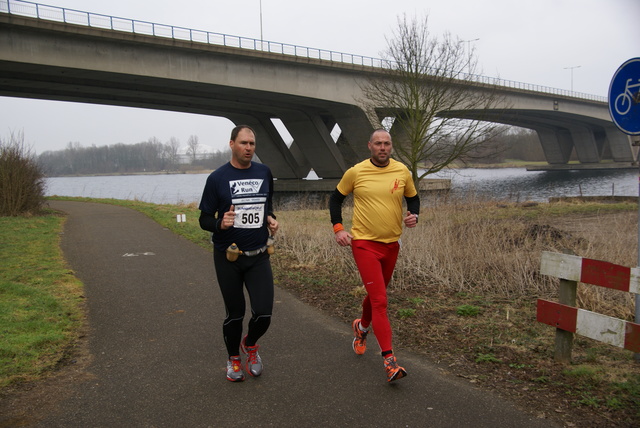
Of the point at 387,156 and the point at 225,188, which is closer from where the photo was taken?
the point at 225,188

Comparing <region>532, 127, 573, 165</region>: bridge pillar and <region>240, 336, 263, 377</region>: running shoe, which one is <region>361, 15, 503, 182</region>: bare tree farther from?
<region>532, 127, 573, 165</region>: bridge pillar

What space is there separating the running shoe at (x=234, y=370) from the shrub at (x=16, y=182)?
17.7 m

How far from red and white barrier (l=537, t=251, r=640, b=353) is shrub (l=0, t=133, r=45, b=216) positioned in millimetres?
19353

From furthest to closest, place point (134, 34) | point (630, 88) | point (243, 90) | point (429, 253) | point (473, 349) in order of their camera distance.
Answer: point (243, 90) → point (134, 34) → point (429, 253) → point (473, 349) → point (630, 88)

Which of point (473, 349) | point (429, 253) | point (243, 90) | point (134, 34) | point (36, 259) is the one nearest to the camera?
point (473, 349)

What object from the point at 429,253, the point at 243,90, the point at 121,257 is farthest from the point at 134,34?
the point at 429,253

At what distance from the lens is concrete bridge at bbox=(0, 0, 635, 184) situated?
23.9 metres

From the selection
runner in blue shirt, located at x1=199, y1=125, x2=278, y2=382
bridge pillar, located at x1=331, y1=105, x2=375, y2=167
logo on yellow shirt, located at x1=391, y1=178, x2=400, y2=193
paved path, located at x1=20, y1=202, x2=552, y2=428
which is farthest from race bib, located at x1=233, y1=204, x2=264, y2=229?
bridge pillar, located at x1=331, y1=105, x2=375, y2=167

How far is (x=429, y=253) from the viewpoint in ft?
26.4

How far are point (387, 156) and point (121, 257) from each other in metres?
7.85

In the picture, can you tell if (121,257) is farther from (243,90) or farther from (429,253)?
(243,90)

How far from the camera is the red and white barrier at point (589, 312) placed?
3.88m

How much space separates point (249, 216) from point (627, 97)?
11.1 ft

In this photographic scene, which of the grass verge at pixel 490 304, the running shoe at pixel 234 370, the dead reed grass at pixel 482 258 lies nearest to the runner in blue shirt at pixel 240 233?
the running shoe at pixel 234 370
